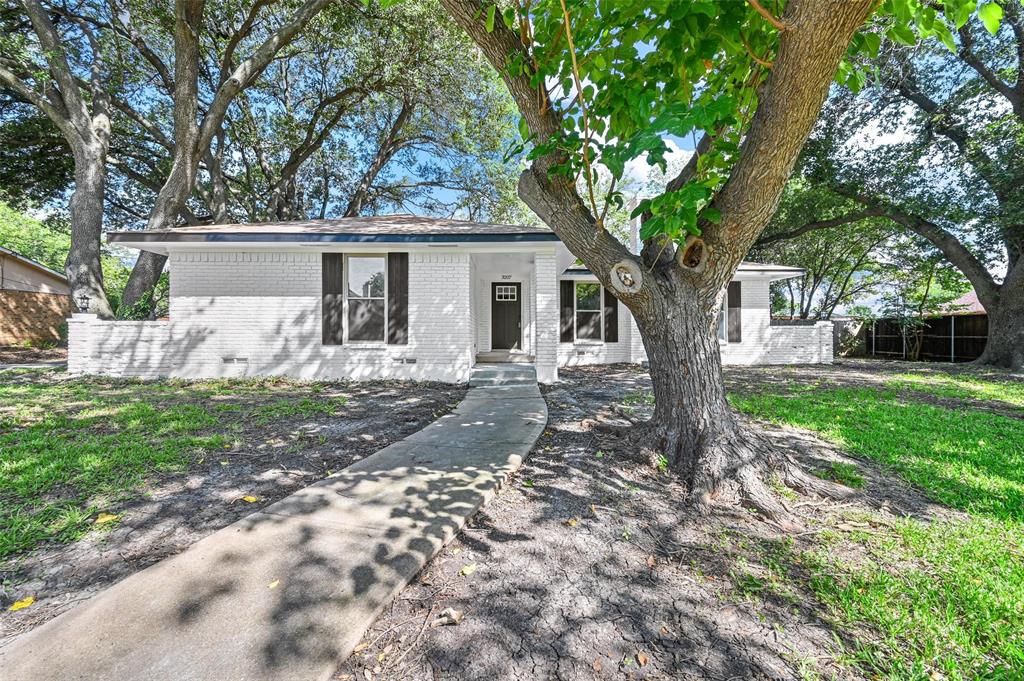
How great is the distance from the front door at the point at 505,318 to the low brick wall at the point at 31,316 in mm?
13907

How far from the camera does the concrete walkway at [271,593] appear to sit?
58.8 inches

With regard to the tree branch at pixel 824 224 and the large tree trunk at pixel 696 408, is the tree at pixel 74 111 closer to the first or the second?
the large tree trunk at pixel 696 408

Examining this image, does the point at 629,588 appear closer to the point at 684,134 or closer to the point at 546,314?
the point at 684,134

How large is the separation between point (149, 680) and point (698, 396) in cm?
339

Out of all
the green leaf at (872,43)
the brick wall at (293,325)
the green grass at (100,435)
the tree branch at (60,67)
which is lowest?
the green grass at (100,435)

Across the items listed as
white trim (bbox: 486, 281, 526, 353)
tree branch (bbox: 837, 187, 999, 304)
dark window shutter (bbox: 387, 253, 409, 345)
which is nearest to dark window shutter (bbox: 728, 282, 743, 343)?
tree branch (bbox: 837, 187, 999, 304)

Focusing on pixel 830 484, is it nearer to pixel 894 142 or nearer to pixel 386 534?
pixel 386 534

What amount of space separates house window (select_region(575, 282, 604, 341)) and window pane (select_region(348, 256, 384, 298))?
5669mm

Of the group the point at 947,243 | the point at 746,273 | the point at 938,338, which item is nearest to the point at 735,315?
the point at 746,273

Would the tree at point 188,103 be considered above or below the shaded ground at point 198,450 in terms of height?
above

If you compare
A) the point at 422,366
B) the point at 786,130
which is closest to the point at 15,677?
the point at 786,130

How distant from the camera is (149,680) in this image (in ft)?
4.63

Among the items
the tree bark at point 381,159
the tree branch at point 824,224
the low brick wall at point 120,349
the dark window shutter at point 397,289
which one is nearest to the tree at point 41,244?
the tree bark at point 381,159

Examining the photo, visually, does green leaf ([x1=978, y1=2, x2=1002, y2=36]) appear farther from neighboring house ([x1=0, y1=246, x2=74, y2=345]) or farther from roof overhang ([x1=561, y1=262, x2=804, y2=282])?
neighboring house ([x1=0, y1=246, x2=74, y2=345])
